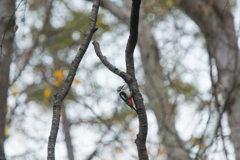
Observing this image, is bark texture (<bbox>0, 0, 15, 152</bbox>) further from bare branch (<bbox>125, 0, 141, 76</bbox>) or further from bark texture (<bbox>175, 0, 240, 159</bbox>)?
bark texture (<bbox>175, 0, 240, 159</bbox>)

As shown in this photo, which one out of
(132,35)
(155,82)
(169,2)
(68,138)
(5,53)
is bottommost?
(132,35)

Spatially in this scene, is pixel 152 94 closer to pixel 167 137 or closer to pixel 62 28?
pixel 167 137

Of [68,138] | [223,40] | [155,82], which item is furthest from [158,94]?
[68,138]

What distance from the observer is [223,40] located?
4.23 metres

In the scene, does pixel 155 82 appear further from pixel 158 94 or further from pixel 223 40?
pixel 223 40

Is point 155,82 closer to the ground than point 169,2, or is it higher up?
closer to the ground

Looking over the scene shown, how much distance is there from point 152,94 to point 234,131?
2003mm

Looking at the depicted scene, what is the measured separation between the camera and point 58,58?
779cm

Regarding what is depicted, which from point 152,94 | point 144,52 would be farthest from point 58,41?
point 152,94

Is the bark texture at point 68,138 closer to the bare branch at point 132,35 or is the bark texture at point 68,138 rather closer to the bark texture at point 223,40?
the bark texture at point 223,40

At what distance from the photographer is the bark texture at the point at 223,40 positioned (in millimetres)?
3816

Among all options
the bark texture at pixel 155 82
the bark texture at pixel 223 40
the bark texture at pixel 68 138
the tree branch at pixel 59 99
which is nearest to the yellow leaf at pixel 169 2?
the bark texture at pixel 223 40

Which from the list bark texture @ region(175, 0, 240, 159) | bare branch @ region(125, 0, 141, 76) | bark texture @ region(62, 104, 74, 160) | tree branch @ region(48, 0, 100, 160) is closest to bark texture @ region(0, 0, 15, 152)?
tree branch @ region(48, 0, 100, 160)

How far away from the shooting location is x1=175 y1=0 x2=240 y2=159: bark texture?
12.5ft
